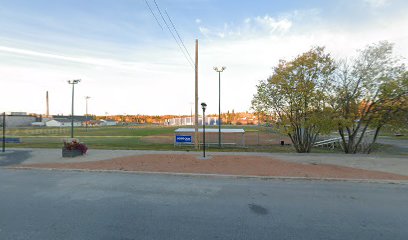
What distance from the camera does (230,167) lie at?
9.48 metres

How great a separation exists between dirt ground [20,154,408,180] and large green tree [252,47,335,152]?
366 cm

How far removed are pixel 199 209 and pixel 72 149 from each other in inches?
444

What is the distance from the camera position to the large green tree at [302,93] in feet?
40.9

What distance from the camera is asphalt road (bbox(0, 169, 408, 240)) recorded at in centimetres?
390

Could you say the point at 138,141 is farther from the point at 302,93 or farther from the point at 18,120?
the point at 18,120

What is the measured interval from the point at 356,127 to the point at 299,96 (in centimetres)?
496

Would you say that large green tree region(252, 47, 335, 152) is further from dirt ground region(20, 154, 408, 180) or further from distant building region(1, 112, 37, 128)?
distant building region(1, 112, 37, 128)

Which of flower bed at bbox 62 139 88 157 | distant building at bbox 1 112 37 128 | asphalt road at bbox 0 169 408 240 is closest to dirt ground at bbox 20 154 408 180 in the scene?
asphalt road at bbox 0 169 408 240

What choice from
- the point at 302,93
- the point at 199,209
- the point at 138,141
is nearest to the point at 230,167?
the point at 199,209

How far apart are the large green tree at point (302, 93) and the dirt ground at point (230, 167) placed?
3660mm

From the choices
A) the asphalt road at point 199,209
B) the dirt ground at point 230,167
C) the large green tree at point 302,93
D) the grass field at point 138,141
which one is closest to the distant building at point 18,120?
the grass field at point 138,141

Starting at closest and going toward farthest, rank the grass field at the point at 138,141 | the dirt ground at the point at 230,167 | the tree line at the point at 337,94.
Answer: the dirt ground at the point at 230,167 → the tree line at the point at 337,94 → the grass field at the point at 138,141

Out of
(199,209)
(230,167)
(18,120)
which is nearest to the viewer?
(199,209)

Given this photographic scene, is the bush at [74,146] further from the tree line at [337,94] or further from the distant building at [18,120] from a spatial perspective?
the distant building at [18,120]
